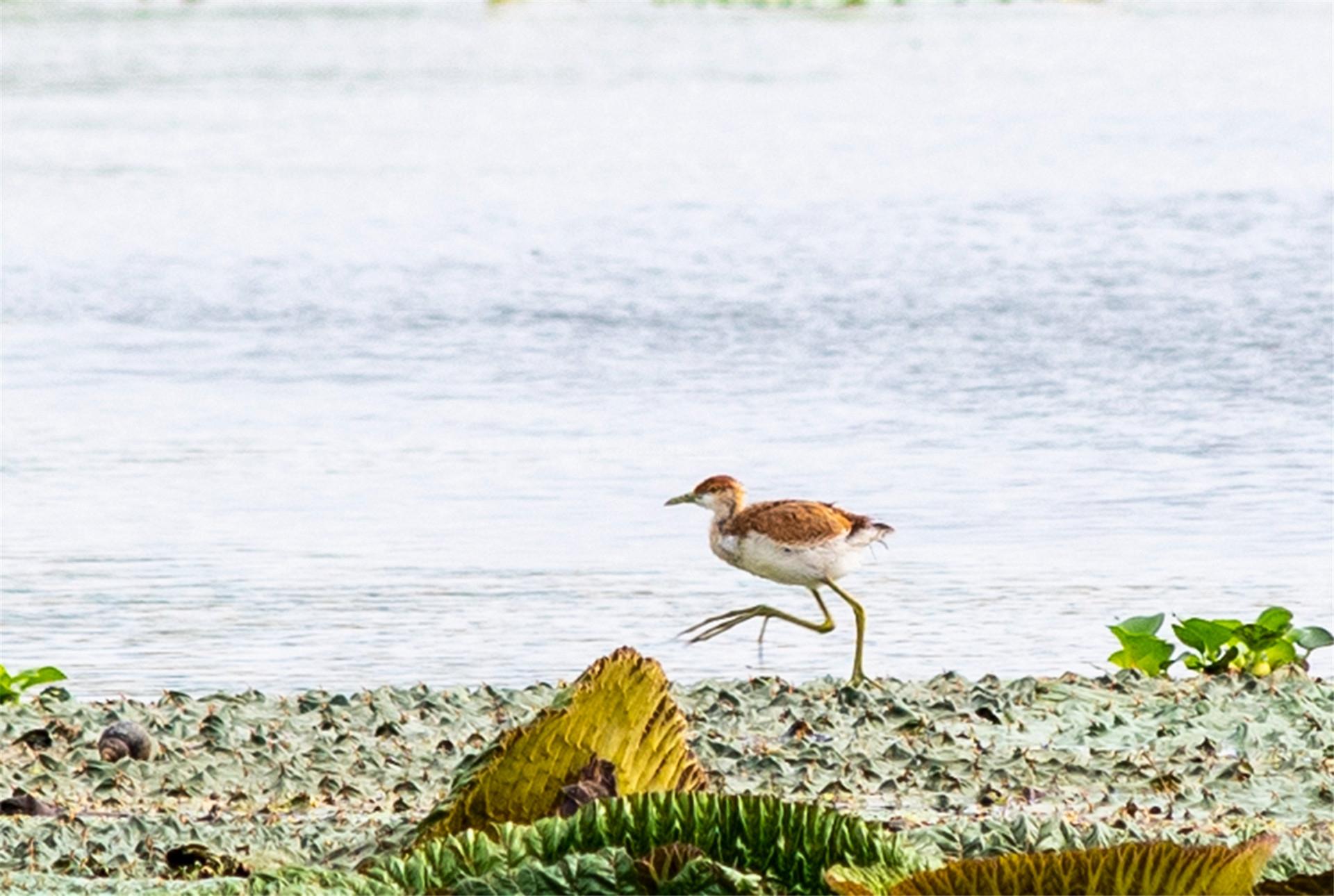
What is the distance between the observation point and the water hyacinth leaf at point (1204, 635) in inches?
282

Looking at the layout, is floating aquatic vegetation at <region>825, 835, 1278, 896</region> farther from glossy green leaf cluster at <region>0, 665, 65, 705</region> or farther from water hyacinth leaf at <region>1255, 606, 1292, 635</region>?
glossy green leaf cluster at <region>0, 665, 65, 705</region>

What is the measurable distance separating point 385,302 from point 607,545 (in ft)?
22.6

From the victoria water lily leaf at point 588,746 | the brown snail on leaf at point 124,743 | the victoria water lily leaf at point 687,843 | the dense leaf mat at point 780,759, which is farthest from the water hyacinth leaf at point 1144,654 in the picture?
the victoria water lily leaf at point 687,843

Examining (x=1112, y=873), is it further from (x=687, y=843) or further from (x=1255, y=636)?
(x=1255, y=636)

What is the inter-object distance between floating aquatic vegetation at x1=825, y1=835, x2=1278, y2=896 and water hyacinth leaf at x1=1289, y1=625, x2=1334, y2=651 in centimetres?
471

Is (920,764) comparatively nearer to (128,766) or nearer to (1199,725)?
(1199,725)

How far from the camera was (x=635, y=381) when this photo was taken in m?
13.3

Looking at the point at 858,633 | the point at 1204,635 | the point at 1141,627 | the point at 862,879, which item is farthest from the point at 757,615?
the point at 862,879

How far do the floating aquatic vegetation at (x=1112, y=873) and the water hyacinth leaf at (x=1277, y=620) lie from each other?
4.73 m

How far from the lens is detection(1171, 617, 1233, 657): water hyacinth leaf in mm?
7164

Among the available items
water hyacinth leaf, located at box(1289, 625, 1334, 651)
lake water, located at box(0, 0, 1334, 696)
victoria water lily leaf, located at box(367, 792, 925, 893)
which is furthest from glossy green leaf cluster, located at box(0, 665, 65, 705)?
victoria water lily leaf, located at box(367, 792, 925, 893)

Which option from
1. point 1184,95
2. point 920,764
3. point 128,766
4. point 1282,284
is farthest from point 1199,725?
point 1184,95

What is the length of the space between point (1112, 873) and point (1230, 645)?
4821 millimetres

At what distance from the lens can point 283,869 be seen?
10.7 feet
